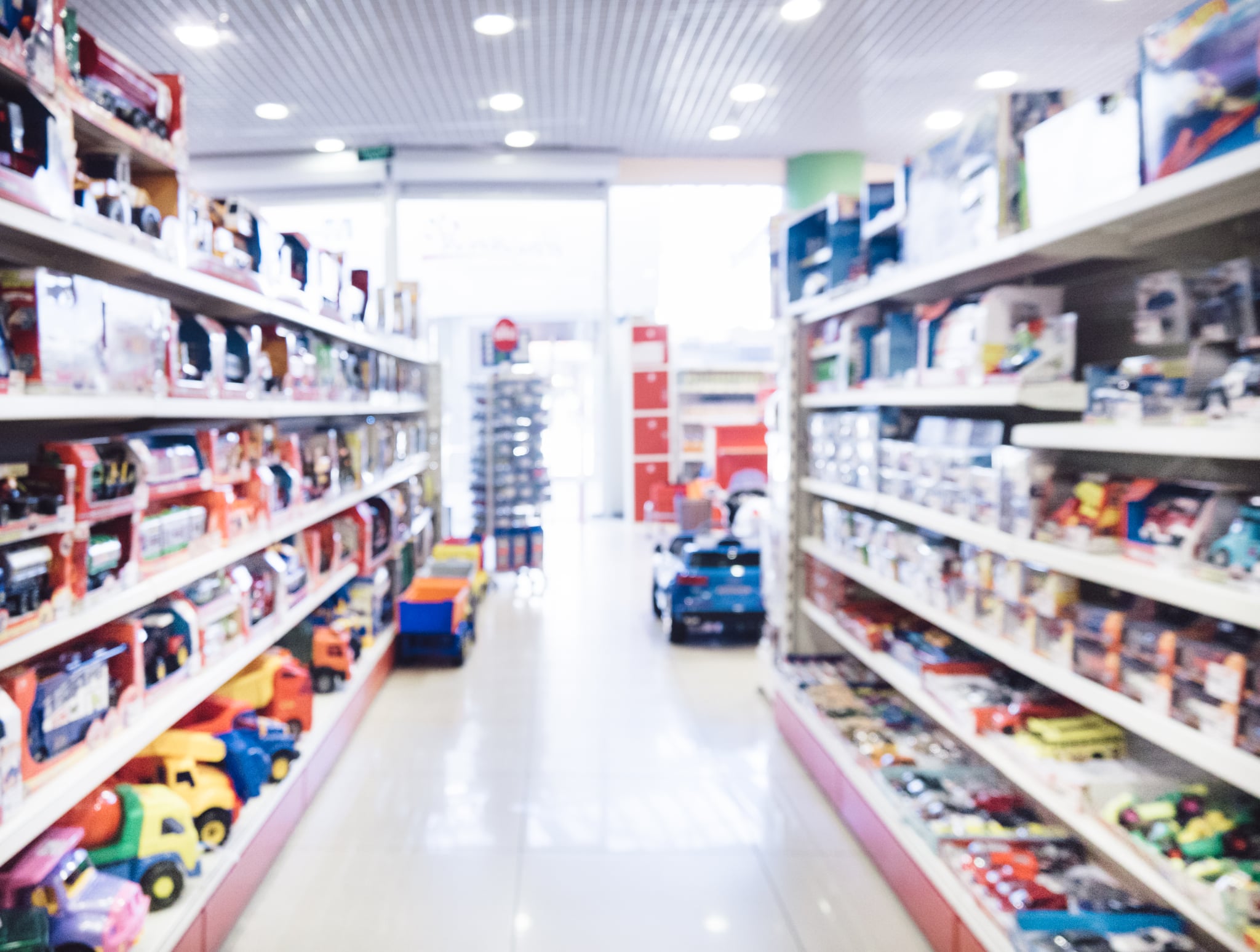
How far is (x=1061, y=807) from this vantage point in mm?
2068

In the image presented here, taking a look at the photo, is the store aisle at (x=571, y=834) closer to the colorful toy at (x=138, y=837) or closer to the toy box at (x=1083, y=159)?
the colorful toy at (x=138, y=837)

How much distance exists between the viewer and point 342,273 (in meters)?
4.37

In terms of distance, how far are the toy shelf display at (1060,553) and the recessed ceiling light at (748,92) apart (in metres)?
4.58

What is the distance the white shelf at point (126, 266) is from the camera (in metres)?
1.71

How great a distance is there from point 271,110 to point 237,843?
7346 millimetres

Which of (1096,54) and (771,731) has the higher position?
(1096,54)

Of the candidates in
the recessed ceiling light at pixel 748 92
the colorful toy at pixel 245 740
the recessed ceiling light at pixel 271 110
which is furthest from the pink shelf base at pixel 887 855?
the recessed ceiling light at pixel 271 110

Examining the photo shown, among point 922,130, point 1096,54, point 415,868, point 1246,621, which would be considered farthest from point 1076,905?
point 922,130

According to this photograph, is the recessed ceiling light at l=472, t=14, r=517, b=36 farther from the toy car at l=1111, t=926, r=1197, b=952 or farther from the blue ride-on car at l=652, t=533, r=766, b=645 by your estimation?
the toy car at l=1111, t=926, r=1197, b=952

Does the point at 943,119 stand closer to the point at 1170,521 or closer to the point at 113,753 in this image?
the point at 1170,521

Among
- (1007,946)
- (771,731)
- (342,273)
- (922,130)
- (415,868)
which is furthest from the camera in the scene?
(922,130)

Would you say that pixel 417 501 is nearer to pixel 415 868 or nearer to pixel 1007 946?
pixel 415 868

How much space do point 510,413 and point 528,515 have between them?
900mm

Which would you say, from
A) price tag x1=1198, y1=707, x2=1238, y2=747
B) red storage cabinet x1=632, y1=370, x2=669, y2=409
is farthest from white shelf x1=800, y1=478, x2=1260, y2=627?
red storage cabinet x1=632, y1=370, x2=669, y2=409
